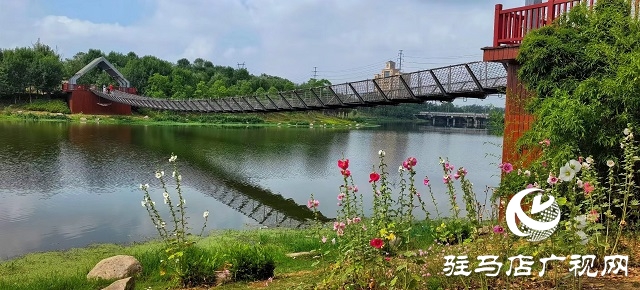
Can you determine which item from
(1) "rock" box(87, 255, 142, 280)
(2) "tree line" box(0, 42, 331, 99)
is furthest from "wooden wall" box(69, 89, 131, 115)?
(1) "rock" box(87, 255, 142, 280)

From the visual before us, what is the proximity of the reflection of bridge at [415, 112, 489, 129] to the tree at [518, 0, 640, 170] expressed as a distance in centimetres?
5403

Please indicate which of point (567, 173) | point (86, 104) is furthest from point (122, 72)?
point (567, 173)

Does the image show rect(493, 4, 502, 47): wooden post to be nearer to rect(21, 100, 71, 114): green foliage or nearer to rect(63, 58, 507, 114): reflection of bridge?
rect(63, 58, 507, 114): reflection of bridge

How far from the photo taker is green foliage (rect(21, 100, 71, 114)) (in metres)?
33.2

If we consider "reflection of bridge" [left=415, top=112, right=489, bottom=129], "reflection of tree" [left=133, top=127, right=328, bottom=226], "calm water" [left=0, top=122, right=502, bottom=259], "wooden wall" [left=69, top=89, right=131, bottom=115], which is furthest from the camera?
"reflection of bridge" [left=415, top=112, right=489, bottom=129]

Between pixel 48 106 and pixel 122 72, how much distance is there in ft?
45.0

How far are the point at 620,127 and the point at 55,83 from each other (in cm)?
3869

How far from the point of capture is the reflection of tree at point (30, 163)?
31.0ft

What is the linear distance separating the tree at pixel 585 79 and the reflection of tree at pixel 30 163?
26.8 ft

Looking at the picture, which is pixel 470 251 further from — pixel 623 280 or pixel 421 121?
pixel 421 121

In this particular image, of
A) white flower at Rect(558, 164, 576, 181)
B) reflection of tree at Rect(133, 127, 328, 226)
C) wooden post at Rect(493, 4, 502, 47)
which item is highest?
wooden post at Rect(493, 4, 502, 47)

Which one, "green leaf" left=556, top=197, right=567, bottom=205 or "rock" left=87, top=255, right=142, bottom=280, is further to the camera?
"rock" left=87, top=255, right=142, bottom=280

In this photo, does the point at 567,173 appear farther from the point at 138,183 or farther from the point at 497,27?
the point at 138,183

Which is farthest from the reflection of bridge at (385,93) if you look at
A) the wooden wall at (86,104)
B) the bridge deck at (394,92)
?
the wooden wall at (86,104)
